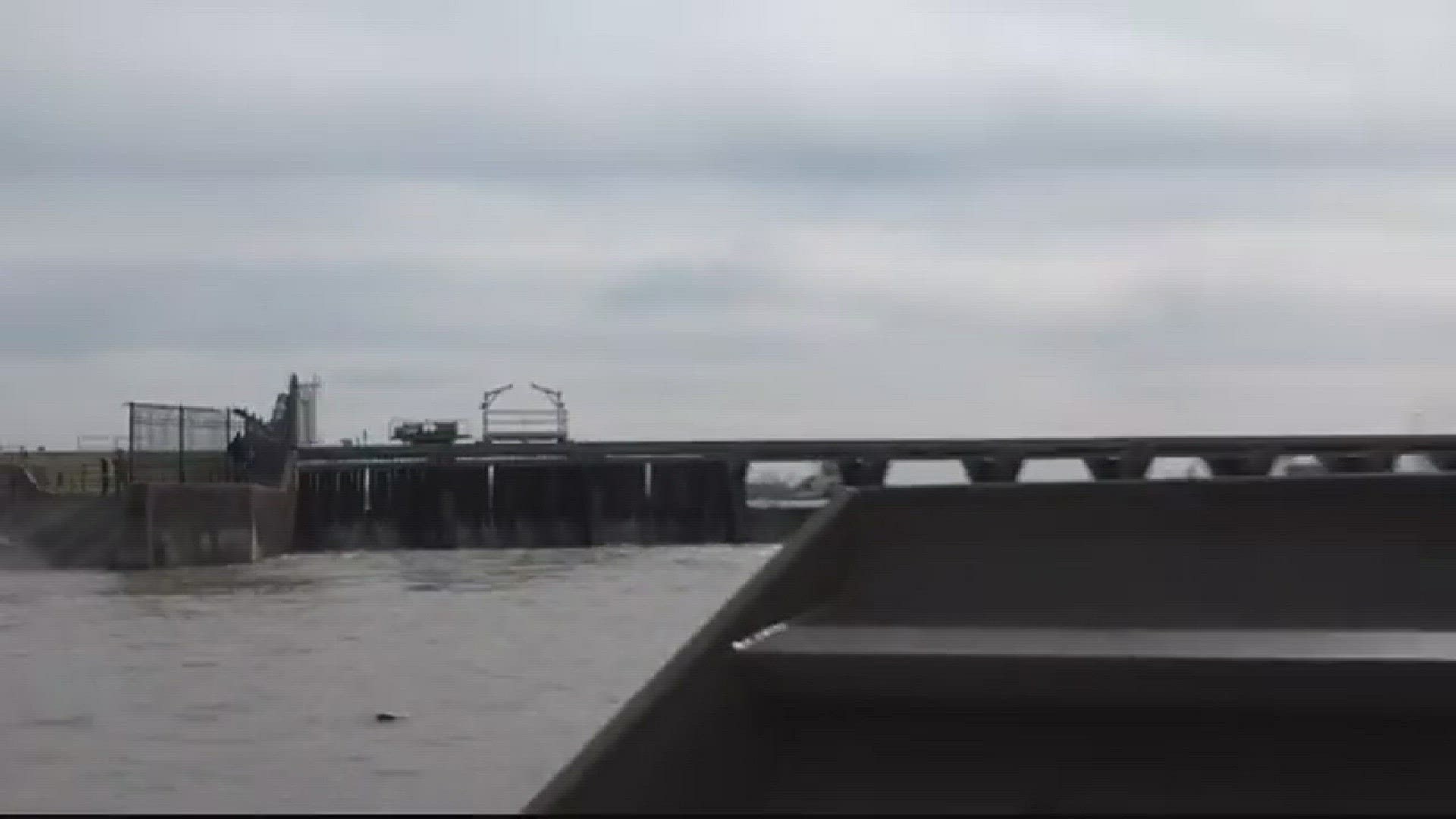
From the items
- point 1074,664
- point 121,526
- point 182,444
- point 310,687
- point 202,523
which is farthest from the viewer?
point 182,444

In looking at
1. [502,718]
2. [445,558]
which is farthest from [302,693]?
[445,558]

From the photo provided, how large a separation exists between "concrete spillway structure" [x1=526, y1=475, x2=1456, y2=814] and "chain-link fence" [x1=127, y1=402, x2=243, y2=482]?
26.0m

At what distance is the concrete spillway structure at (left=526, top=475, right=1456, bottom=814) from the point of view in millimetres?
3189

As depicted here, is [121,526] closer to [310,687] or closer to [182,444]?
[182,444]

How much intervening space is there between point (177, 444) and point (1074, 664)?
98.3 feet

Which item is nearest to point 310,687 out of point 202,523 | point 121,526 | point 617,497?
point 121,526

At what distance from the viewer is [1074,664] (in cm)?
323

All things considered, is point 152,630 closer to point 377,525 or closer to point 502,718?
point 502,718

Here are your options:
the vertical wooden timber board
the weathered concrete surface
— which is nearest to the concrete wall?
the weathered concrete surface

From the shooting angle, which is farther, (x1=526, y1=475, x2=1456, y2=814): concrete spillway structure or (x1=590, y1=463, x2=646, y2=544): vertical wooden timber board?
(x1=590, y1=463, x2=646, y2=544): vertical wooden timber board

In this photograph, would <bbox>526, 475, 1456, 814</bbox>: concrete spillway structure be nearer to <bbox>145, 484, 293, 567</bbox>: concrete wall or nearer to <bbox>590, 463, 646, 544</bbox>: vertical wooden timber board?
<bbox>145, 484, 293, 567</bbox>: concrete wall

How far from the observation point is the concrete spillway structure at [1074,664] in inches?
126

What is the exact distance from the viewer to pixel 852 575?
393cm

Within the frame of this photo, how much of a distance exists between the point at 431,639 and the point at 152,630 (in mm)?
2323
